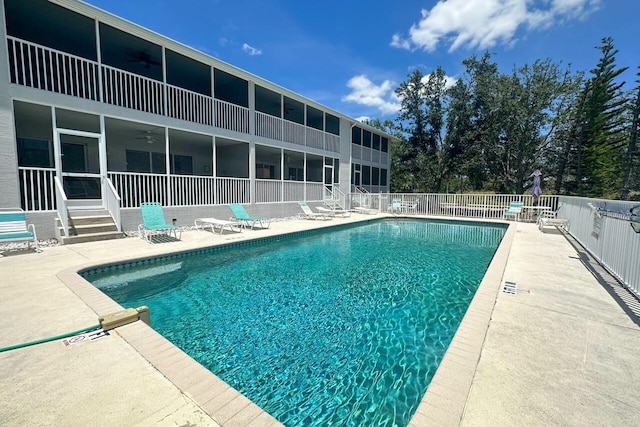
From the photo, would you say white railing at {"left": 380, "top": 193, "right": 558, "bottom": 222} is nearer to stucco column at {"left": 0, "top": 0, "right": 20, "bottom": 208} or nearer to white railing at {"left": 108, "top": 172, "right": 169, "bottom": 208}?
white railing at {"left": 108, "top": 172, "right": 169, "bottom": 208}

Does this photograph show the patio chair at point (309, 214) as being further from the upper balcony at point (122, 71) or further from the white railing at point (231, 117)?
the white railing at point (231, 117)

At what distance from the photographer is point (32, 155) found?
9406mm

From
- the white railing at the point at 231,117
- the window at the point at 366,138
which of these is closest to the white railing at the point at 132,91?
the white railing at the point at 231,117

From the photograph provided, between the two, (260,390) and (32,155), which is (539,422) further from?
(32,155)

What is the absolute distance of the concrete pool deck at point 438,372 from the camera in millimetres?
1842

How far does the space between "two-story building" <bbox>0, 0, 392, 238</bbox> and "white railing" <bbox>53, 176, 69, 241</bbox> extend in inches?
1.1

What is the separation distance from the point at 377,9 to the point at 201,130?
12969 millimetres

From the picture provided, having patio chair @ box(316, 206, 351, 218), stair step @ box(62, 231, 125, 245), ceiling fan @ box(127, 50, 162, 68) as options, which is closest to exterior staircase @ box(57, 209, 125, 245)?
stair step @ box(62, 231, 125, 245)

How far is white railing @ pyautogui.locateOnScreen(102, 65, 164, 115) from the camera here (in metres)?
8.10

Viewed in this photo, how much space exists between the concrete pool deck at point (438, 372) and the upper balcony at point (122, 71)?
633 cm

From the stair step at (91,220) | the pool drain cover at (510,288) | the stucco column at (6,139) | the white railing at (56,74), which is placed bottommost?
the pool drain cover at (510,288)

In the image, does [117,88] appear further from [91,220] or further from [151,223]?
[151,223]

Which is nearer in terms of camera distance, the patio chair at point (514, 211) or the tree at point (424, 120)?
the patio chair at point (514, 211)

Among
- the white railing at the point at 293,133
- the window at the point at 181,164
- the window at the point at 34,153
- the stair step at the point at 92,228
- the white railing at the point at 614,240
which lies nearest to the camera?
the white railing at the point at 614,240
